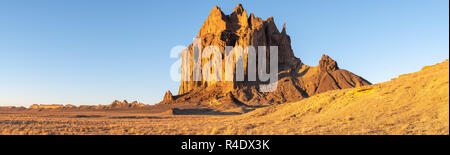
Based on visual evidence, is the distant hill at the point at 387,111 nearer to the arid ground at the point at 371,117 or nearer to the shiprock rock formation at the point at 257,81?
the arid ground at the point at 371,117

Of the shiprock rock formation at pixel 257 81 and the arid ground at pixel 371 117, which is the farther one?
the shiprock rock formation at pixel 257 81

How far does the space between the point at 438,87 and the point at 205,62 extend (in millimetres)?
93201

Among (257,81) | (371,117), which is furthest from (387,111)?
(257,81)

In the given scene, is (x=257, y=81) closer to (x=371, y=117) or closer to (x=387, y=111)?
(x=387, y=111)

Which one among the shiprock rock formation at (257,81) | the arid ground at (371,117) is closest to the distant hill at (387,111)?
the arid ground at (371,117)

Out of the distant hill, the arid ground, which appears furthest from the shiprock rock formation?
the arid ground

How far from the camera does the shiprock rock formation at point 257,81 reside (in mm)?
83625

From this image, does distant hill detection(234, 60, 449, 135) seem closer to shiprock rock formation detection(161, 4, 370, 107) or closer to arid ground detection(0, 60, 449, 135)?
arid ground detection(0, 60, 449, 135)

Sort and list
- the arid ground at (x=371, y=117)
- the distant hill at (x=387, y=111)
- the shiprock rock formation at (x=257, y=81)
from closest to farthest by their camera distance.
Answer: the distant hill at (x=387, y=111)
the arid ground at (x=371, y=117)
the shiprock rock formation at (x=257, y=81)

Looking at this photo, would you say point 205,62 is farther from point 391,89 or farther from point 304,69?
point 391,89

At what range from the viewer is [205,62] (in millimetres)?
106812

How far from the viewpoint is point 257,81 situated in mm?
93562
